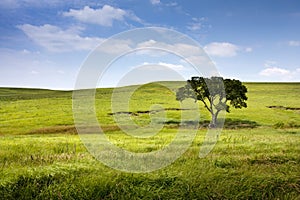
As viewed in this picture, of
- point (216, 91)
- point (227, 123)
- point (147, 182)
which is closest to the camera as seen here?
point (147, 182)

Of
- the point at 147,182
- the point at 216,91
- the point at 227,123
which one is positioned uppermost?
the point at 216,91

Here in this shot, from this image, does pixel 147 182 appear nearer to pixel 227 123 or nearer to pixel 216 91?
pixel 216 91

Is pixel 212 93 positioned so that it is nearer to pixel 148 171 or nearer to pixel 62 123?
pixel 62 123

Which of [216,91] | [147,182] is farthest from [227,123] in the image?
[147,182]

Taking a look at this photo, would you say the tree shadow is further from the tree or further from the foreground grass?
the foreground grass

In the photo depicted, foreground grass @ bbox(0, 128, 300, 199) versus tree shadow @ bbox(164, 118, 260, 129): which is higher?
foreground grass @ bbox(0, 128, 300, 199)

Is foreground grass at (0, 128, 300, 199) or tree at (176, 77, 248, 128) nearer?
foreground grass at (0, 128, 300, 199)

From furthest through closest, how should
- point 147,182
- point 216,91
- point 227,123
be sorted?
point 227,123 < point 216,91 < point 147,182

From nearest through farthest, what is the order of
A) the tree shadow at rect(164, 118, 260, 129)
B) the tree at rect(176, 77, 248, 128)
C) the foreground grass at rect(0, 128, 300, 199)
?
the foreground grass at rect(0, 128, 300, 199) < the tree shadow at rect(164, 118, 260, 129) < the tree at rect(176, 77, 248, 128)

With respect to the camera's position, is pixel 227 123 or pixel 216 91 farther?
pixel 227 123

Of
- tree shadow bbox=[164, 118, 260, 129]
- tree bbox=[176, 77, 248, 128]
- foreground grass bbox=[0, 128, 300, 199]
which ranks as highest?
tree bbox=[176, 77, 248, 128]

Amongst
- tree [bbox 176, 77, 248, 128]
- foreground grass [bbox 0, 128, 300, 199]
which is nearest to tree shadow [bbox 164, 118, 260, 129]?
tree [bbox 176, 77, 248, 128]

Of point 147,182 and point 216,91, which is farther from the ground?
point 216,91

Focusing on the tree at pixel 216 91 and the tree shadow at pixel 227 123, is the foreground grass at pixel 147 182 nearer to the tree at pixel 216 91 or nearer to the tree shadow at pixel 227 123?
the tree shadow at pixel 227 123
